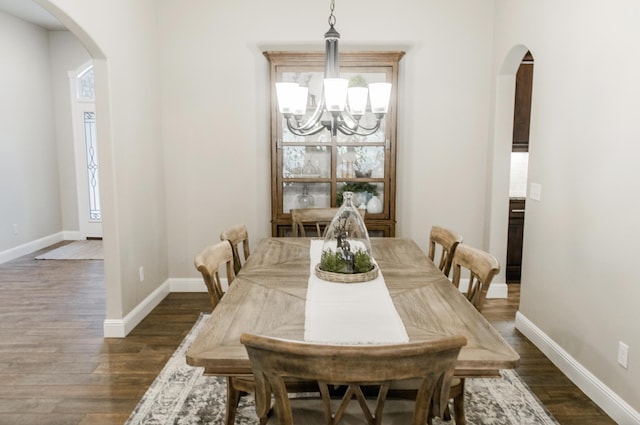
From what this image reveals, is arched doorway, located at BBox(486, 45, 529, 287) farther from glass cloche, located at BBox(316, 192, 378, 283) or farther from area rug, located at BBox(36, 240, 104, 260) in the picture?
area rug, located at BBox(36, 240, 104, 260)

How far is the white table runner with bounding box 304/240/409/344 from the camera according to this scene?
162 cm

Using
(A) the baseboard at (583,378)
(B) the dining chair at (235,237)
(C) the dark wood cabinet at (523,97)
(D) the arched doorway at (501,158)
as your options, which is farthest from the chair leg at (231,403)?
(C) the dark wood cabinet at (523,97)

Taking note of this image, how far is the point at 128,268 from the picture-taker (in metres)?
3.67

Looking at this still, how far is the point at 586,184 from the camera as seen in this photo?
279cm

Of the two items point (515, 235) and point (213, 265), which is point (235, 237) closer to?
point (213, 265)

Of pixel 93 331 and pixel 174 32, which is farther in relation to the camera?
pixel 174 32

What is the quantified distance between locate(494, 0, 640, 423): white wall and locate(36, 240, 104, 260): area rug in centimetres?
487

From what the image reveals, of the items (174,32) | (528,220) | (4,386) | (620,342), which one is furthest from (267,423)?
(174,32)

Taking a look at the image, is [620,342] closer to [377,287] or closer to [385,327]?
[377,287]

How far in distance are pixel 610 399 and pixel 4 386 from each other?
11.0ft

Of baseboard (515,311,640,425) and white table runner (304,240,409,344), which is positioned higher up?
white table runner (304,240,409,344)

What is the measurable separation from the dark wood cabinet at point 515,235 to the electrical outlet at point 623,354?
241cm

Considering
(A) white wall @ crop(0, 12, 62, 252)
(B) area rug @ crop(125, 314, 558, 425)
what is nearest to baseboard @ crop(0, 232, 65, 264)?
(A) white wall @ crop(0, 12, 62, 252)

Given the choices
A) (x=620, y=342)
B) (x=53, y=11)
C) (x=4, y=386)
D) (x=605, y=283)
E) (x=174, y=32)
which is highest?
(x=174, y=32)
